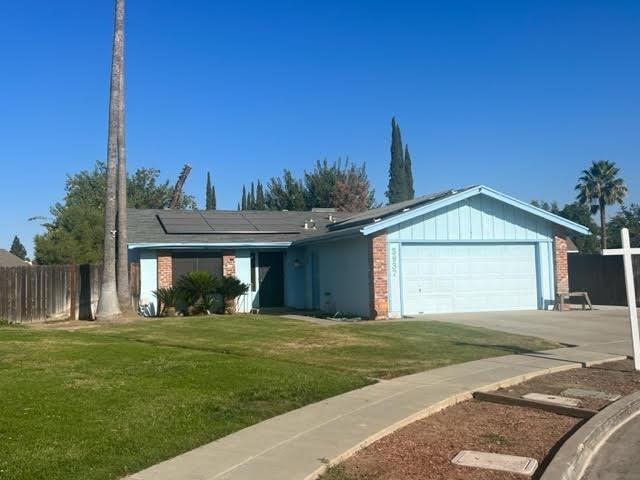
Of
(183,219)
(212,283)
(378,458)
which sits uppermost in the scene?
(183,219)

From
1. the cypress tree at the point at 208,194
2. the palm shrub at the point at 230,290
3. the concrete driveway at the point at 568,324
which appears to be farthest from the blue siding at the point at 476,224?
the cypress tree at the point at 208,194

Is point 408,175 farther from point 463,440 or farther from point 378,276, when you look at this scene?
point 463,440

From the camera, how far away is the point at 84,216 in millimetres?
51312

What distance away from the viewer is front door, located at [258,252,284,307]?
23.5 meters

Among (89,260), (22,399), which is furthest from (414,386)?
(89,260)

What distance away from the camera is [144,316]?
69.1ft

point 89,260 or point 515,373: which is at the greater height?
point 89,260

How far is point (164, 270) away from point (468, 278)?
32.7 ft

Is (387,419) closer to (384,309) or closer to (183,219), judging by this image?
(384,309)

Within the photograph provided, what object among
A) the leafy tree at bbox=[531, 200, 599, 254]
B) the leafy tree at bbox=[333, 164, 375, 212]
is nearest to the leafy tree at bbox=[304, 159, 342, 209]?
the leafy tree at bbox=[333, 164, 375, 212]

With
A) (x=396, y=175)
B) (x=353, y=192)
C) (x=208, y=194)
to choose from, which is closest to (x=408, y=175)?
(x=396, y=175)

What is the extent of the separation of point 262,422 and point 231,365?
324 centimetres

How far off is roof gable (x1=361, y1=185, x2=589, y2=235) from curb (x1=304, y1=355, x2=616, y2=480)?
833 cm

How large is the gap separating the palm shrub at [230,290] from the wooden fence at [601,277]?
12.7 m
